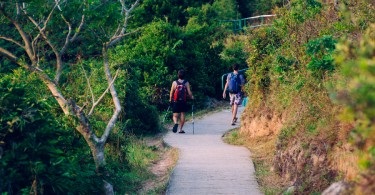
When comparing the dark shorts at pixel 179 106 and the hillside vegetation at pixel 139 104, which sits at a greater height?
the hillside vegetation at pixel 139 104

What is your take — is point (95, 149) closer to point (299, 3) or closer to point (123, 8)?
point (123, 8)

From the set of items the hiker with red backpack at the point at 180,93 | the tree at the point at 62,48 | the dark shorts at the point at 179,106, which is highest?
the tree at the point at 62,48

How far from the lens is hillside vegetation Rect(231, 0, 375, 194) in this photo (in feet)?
34.3

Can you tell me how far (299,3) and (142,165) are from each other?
473 cm

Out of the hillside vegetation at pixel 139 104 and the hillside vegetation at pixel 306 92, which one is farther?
the hillside vegetation at pixel 306 92

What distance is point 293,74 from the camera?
13.9 meters

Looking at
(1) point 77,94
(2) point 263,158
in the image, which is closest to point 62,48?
(1) point 77,94

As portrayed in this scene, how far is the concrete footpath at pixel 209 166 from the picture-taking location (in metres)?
12.0

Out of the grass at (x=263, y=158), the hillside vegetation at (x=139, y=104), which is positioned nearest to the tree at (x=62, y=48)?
the hillside vegetation at (x=139, y=104)

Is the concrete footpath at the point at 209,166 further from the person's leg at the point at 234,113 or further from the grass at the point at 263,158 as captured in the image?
the person's leg at the point at 234,113

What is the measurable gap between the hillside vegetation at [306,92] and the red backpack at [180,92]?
1.59m

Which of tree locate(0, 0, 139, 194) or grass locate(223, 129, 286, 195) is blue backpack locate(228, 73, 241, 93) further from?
tree locate(0, 0, 139, 194)

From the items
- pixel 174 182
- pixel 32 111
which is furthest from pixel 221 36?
pixel 32 111

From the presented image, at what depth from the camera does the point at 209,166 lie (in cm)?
1395
